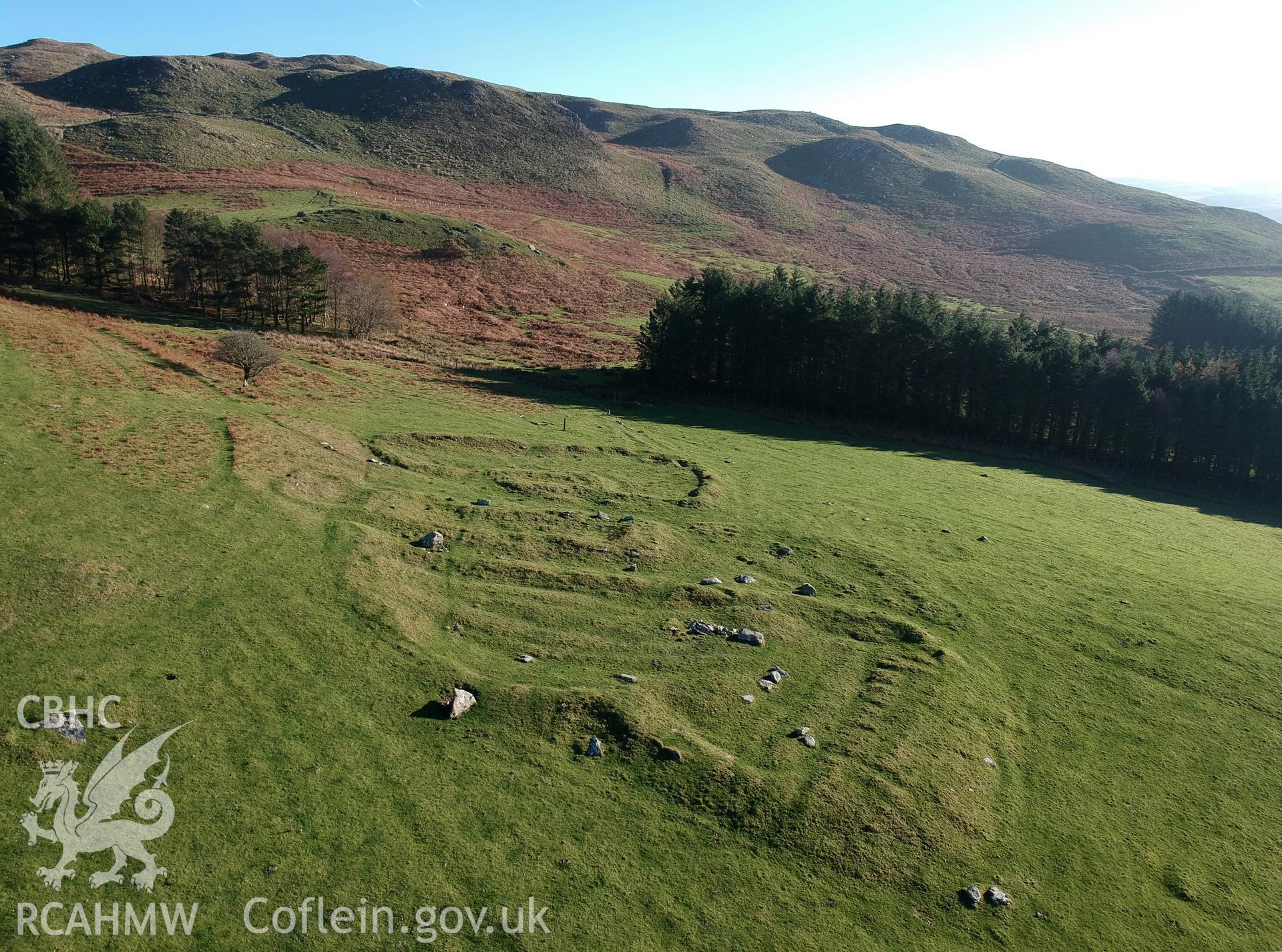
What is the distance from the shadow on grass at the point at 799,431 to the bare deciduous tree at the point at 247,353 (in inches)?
657

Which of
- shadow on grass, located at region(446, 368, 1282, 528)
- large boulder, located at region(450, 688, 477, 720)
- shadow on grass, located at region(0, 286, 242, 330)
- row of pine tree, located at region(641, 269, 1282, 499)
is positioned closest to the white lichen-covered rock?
large boulder, located at region(450, 688, 477, 720)

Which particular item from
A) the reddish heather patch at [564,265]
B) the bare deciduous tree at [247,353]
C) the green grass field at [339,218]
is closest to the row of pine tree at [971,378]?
the reddish heather patch at [564,265]

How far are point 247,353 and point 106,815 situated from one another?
38.5 metres

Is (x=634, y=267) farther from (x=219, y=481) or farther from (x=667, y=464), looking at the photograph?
(x=219, y=481)

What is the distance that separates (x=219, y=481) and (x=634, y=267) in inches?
4522

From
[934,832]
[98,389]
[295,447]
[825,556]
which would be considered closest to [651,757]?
[934,832]

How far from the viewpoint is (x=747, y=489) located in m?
41.8

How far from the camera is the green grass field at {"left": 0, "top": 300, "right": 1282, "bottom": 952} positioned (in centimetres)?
1500

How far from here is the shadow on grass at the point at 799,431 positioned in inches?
2258

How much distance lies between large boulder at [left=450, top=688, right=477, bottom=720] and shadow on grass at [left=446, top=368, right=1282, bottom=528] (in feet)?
131

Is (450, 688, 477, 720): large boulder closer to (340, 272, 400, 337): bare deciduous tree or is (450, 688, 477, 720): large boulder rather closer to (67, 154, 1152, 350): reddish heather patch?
(67, 154, 1152, 350): reddish heather patch

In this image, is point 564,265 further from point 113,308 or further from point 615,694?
point 615,694

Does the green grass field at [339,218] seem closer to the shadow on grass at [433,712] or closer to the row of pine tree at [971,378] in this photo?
the row of pine tree at [971,378]

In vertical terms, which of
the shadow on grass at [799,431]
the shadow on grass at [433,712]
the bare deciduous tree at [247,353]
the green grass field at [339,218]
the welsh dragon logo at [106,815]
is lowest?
the welsh dragon logo at [106,815]
